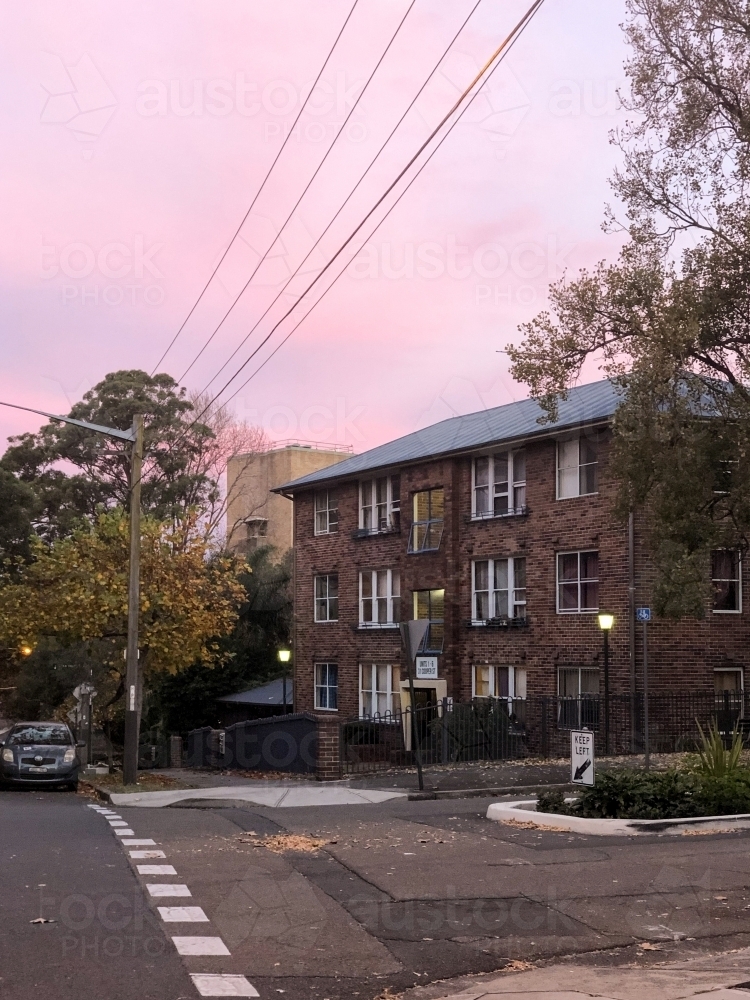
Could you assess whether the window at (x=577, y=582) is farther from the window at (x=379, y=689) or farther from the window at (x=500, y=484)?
the window at (x=379, y=689)

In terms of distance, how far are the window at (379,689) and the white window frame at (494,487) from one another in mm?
6193

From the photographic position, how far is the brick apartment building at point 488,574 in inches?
1201

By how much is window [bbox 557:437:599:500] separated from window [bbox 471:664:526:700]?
17.1 ft

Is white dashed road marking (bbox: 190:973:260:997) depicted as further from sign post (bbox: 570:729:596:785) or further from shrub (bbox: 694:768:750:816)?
shrub (bbox: 694:768:750:816)

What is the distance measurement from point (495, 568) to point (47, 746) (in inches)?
547

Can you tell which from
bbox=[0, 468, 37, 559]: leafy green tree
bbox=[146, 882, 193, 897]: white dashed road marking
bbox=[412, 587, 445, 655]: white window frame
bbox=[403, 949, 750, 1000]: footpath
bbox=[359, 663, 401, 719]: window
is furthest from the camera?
bbox=[0, 468, 37, 559]: leafy green tree

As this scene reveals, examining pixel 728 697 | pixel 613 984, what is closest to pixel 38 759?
pixel 728 697

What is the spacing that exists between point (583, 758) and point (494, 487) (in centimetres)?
1979

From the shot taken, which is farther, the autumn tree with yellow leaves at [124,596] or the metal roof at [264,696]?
the metal roof at [264,696]

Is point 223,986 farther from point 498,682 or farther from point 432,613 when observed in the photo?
point 432,613

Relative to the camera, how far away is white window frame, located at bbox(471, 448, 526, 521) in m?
33.7

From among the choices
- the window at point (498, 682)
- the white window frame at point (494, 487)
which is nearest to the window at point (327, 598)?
the window at point (498, 682)

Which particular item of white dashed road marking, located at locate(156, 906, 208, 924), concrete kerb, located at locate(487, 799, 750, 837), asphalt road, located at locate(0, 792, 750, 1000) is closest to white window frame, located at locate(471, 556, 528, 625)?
concrete kerb, located at locate(487, 799, 750, 837)

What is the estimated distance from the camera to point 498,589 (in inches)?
1350
